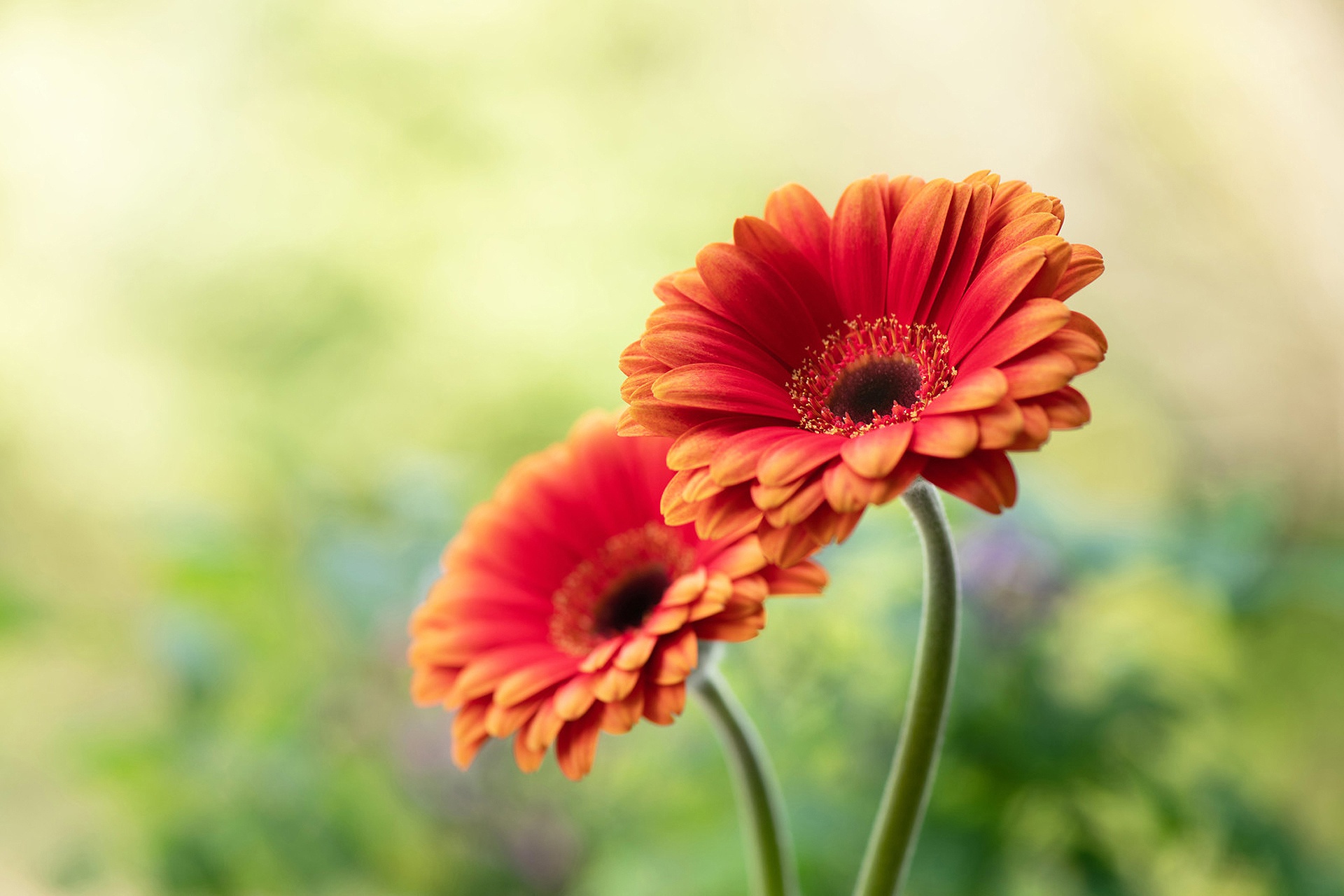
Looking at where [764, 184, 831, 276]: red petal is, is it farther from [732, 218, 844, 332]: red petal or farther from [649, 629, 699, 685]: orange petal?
[649, 629, 699, 685]: orange petal

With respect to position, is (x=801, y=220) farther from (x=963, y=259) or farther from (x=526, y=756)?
(x=526, y=756)

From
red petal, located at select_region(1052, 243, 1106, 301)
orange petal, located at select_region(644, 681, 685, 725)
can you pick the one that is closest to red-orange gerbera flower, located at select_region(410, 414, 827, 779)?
orange petal, located at select_region(644, 681, 685, 725)

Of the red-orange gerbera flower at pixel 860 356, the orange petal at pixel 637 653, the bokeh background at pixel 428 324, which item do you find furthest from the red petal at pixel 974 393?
the bokeh background at pixel 428 324

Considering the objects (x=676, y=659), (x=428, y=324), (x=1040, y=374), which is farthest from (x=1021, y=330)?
(x=428, y=324)

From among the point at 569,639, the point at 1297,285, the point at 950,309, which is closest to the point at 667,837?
the point at 569,639

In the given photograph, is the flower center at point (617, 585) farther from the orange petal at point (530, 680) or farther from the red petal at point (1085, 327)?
the red petal at point (1085, 327)

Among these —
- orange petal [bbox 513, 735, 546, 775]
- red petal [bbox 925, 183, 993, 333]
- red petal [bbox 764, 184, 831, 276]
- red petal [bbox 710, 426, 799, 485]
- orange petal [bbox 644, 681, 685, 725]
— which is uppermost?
red petal [bbox 764, 184, 831, 276]
